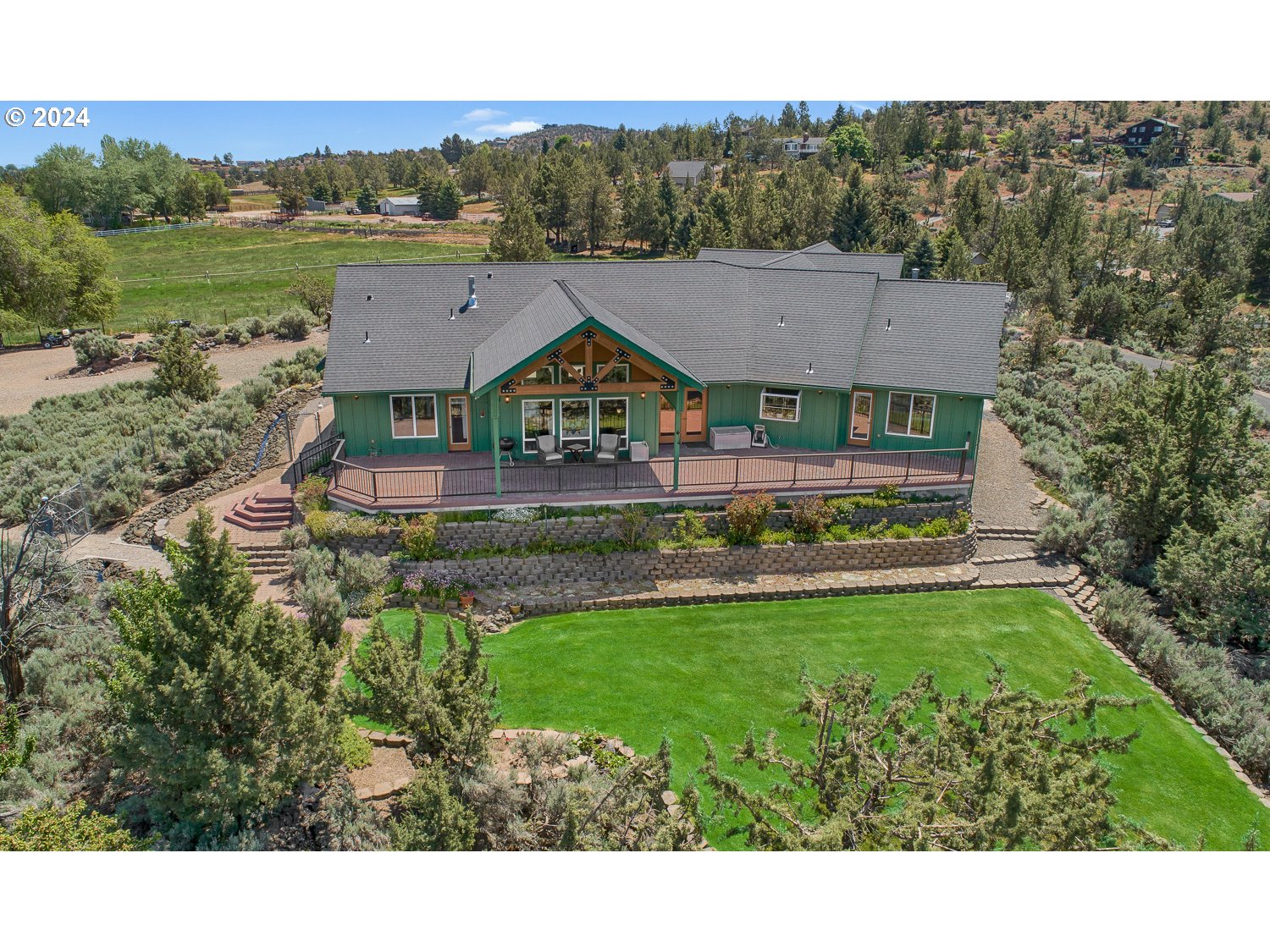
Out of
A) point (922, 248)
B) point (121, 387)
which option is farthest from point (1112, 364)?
point (121, 387)

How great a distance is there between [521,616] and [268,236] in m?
83.4

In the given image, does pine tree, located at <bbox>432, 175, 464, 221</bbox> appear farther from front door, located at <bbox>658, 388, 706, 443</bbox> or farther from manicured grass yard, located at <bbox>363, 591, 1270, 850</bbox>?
manicured grass yard, located at <bbox>363, 591, 1270, 850</bbox>

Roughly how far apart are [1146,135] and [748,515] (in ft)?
446

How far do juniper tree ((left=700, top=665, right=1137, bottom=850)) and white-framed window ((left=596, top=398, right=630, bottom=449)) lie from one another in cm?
1068

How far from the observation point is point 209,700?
9.99 meters

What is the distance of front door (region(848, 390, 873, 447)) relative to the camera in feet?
74.5

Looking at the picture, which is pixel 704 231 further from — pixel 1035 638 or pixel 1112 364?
pixel 1035 638

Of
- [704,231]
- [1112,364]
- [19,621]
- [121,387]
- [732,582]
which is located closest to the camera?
[19,621]

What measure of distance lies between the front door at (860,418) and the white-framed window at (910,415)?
20.7 inches

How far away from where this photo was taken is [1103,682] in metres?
16.3

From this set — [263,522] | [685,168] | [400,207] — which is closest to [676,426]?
[263,522]

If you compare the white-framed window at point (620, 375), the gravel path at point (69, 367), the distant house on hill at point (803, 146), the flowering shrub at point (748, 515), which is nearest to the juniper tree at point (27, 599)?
the white-framed window at point (620, 375)

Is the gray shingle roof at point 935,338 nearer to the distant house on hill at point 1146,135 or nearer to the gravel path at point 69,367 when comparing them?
the gravel path at point 69,367

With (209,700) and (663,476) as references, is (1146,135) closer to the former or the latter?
(663,476)
